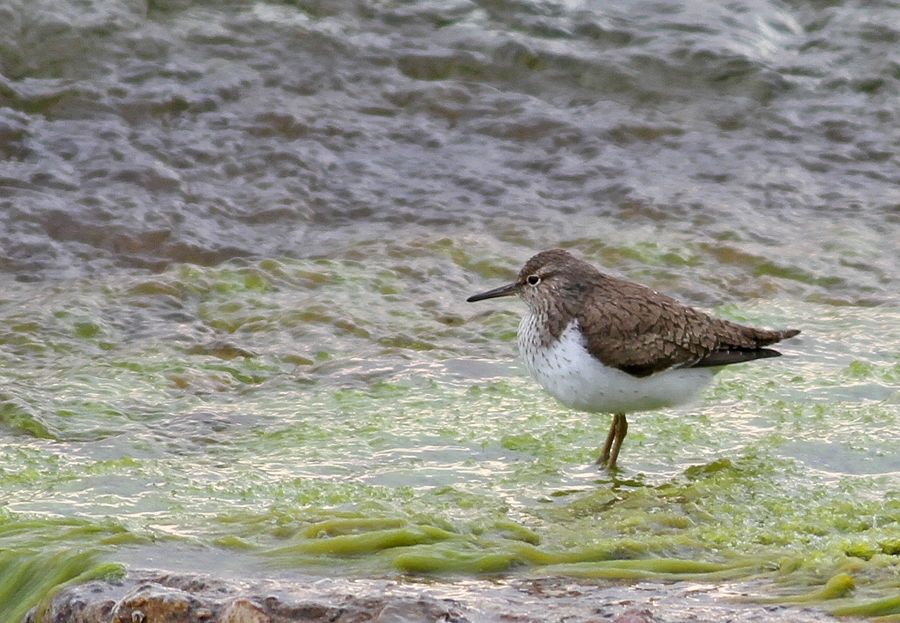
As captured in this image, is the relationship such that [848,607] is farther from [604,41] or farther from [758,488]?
[604,41]

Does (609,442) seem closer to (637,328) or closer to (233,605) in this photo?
(637,328)

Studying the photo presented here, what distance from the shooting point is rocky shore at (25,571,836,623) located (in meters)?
3.38

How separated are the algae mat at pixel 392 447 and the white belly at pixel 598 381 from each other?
25cm

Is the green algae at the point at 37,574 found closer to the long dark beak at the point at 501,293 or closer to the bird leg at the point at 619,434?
the bird leg at the point at 619,434

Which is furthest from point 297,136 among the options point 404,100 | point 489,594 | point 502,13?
point 489,594

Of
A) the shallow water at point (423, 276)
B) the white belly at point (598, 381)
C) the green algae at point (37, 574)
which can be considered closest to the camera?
the green algae at point (37, 574)

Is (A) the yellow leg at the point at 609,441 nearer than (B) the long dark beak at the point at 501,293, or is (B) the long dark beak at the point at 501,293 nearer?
(A) the yellow leg at the point at 609,441

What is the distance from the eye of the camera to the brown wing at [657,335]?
527 centimetres

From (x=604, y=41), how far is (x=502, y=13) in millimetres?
784

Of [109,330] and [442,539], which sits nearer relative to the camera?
[442,539]

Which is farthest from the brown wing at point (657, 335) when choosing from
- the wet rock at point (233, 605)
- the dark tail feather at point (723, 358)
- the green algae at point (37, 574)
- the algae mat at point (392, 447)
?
the green algae at point (37, 574)

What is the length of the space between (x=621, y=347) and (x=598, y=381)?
17 cm

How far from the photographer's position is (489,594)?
3660 mm

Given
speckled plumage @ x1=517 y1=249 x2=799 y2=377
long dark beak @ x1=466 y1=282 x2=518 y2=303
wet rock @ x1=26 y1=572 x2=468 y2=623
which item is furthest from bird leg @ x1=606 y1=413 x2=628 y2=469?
wet rock @ x1=26 y1=572 x2=468 y2=623
